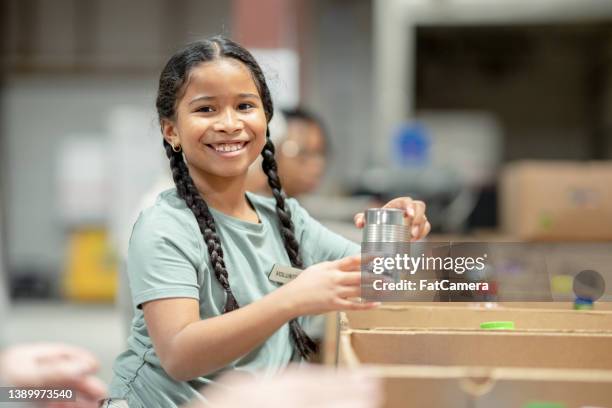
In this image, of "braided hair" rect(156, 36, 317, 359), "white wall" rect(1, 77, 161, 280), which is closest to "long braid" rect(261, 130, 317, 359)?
"braided hair" rect(156, 36, 317, 359)

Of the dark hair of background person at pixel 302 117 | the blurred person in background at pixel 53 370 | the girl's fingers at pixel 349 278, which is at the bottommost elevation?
the blurred person in background at pixel 53 370

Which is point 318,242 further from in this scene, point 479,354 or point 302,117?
point 302,117

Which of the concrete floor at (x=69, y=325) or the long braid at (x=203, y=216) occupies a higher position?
the long braid at (x=203, y=216)

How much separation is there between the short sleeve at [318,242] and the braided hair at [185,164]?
0.04 m

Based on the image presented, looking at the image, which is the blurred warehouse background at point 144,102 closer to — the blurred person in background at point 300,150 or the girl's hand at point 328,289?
the blurred person in background at point 300,150

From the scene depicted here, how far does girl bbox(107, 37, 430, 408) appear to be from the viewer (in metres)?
0.89

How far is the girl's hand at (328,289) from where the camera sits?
858 mm

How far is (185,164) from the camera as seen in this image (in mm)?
1073

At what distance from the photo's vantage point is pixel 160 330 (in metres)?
0.91

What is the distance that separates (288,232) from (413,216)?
18cm

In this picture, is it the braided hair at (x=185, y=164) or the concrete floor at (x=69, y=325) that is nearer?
the braided hair at (x=185, y=164)

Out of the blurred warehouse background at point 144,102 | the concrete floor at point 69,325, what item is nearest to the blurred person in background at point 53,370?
the concrete floor at point 69,325

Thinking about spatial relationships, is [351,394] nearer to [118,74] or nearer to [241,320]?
[241,320]

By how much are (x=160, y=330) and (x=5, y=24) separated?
26.5 ft
